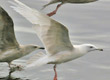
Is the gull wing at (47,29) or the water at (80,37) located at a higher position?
the gull wing at (47,29)

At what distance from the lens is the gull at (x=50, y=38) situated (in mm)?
9766

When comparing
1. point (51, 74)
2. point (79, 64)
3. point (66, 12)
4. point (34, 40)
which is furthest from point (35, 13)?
point (66, 12)

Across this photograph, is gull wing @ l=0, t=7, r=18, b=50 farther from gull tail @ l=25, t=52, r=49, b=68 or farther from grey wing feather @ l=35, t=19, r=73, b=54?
grey wing feather @ l=35, t=19, r=73, b=54

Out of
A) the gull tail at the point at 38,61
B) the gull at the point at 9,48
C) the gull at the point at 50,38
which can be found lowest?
the gull at the point at 9,48

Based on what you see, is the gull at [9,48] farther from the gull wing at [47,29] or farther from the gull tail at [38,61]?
the gull wing at [47,29]

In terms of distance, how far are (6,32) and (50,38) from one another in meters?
1.71

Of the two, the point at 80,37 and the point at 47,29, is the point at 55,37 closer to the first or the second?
the point at 47,29

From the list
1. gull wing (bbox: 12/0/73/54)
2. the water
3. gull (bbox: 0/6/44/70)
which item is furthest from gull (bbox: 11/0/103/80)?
gull (bbox: 0/6/44/70)

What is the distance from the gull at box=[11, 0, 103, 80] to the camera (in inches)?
384

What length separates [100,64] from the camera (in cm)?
1262

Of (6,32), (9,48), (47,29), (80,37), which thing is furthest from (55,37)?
(80,37)

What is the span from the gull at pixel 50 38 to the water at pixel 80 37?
1.09 metres

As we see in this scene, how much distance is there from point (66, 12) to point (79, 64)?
4622 millimetres

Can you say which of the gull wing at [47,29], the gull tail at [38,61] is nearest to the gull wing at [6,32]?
the gull tail at [38,61]
